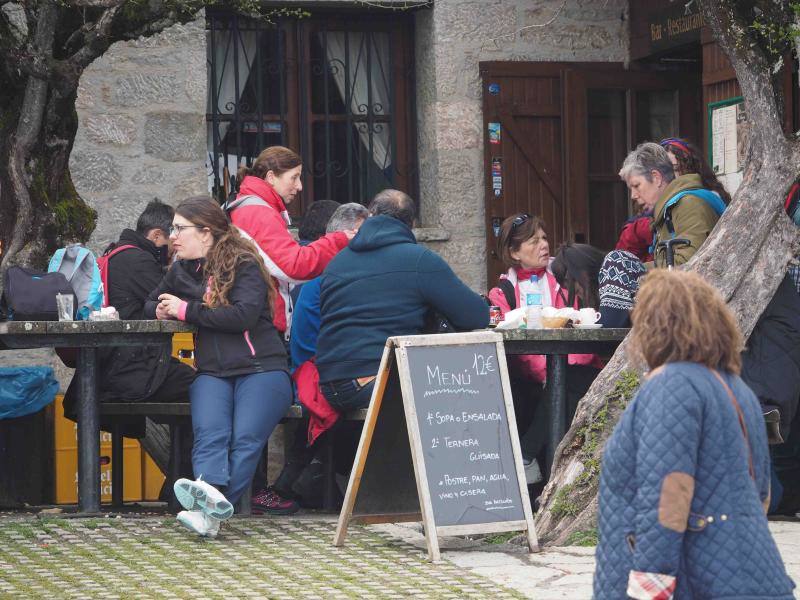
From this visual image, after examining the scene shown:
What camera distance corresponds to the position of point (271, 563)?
6285 millimetres

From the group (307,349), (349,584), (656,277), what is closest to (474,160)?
(307,349)

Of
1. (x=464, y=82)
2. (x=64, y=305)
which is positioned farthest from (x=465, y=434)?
(x=464, y=82)

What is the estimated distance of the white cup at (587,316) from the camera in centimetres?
736

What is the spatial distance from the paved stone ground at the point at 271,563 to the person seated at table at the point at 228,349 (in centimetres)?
35

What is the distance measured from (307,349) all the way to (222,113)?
3664 millimetres

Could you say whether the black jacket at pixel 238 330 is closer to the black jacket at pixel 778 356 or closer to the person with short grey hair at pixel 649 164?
the person with short grey hair at pixel 649 164

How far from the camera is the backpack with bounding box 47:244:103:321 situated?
7.54m

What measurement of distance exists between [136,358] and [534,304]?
2008mm

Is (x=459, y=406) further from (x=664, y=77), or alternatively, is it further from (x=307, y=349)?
(x=664, y=77)

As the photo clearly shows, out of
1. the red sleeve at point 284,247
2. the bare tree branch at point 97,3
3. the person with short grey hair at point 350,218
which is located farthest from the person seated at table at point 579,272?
the bare tree branch at point 97,3

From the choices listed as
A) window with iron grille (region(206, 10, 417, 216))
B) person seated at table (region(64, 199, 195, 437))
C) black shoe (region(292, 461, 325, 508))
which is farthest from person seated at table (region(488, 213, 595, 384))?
window with iron grille (region(206, 10, 417, 216))

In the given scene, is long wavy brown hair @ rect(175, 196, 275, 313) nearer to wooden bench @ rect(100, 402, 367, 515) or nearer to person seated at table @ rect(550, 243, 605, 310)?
wooden bench @ rect(100, 402, 367, 515)

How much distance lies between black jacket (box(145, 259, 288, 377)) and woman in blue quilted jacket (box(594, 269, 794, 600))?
10.7 feet

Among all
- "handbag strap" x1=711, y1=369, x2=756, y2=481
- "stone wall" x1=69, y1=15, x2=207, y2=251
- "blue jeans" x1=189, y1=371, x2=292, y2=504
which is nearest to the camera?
"handbag strap" x1=711, y1=369, x2=756, y2=481
